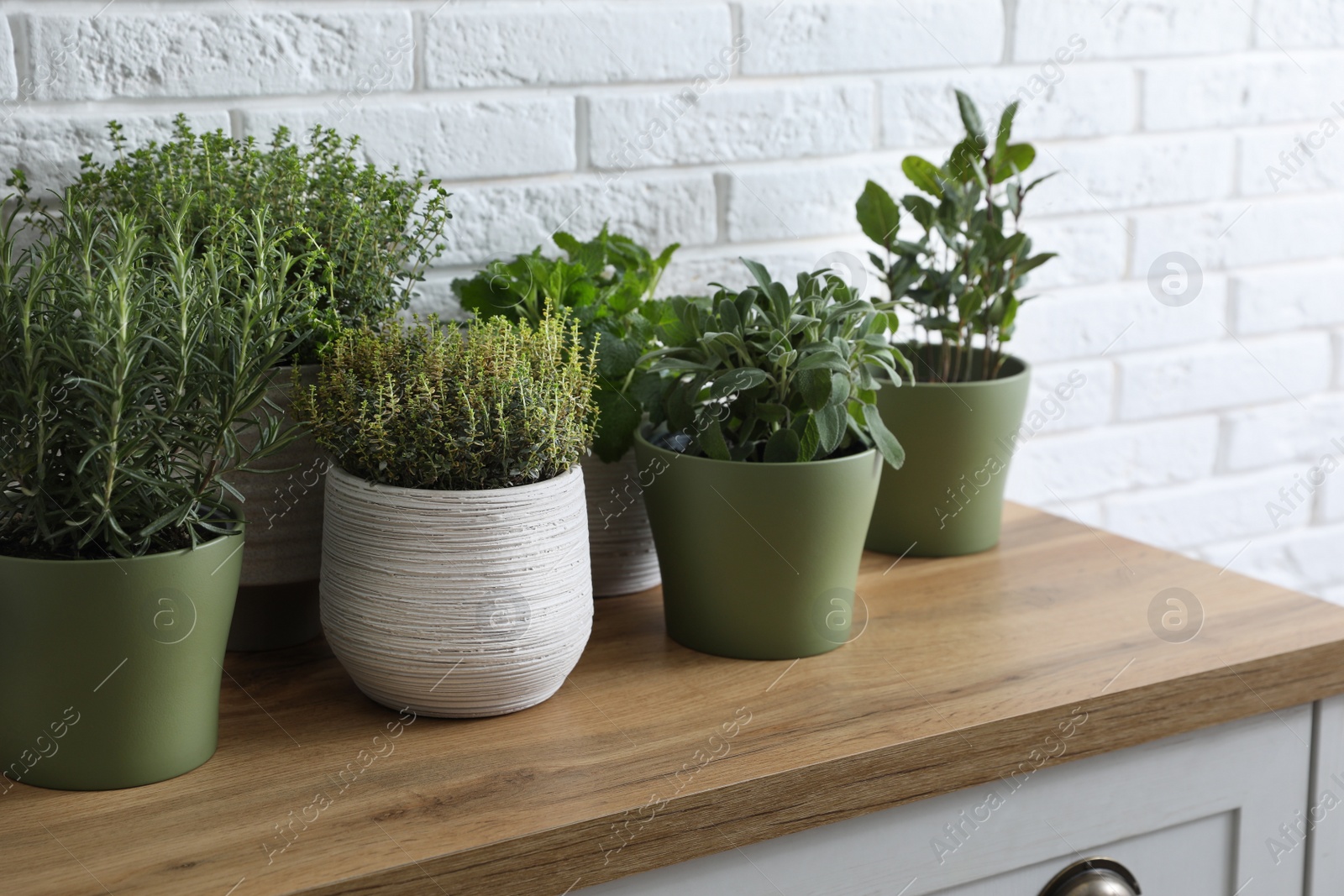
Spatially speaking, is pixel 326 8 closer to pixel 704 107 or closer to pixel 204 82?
pixel 204 82

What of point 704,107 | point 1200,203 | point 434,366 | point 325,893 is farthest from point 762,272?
point 1200,203

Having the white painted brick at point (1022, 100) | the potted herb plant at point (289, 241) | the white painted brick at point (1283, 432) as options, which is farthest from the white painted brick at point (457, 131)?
the white painted brick at point (1283, 432)

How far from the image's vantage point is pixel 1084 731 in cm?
74

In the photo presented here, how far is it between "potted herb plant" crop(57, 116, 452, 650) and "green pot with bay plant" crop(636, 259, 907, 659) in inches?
7.7

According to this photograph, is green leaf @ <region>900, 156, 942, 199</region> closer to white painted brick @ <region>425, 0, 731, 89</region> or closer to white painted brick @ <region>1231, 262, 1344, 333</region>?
white painted brick @ <region>425, 0, 731, 89</region>

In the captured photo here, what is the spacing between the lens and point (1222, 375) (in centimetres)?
146

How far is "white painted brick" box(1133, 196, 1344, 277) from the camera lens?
1.37 meters

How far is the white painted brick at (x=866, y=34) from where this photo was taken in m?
1.10

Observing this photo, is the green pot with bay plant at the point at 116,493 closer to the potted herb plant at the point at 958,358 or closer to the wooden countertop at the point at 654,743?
the wooden countertop at the point at 654,743

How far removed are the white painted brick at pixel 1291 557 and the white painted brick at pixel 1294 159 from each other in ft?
1.31

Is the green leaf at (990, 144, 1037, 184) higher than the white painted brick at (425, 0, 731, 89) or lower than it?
lower

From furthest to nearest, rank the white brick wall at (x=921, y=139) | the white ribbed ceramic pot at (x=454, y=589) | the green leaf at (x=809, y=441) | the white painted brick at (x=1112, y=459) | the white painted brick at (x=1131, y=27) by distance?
the white painted brick at (x=1112, y=459), the white painted brick at (x=1131, y=27), the white brick wall at (x=921, y=139), the green leaf at (x=809, y=441), the white ribbed ceramic pot at (x=454, y=589)

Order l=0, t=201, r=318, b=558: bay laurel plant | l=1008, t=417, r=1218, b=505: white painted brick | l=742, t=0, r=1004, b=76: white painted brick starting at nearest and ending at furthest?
l=0, t=201, r=318, b=558: bay laurel plant
l=742, t=0, r=1004, b=76: white painted brick
l=1008, t=417, r=1218, b=505: white painted brick

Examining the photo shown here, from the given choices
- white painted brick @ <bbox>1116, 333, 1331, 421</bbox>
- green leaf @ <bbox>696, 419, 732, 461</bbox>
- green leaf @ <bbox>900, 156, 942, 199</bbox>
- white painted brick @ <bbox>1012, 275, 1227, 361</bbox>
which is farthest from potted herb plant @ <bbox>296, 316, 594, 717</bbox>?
white painted brick @ <bbox>1116, 333, 1331, 421</bbox>
